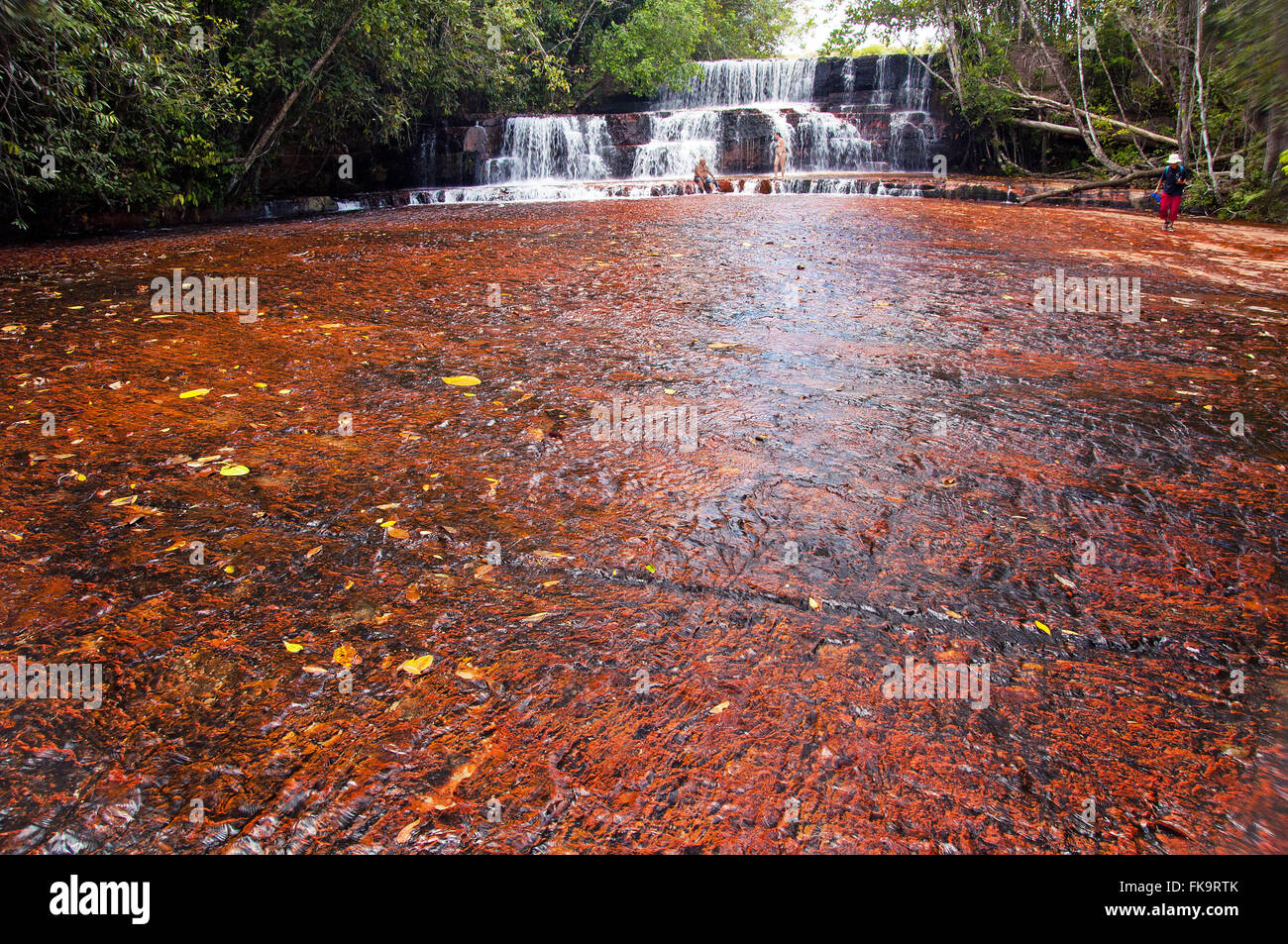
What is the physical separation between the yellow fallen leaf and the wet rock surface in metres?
0.01

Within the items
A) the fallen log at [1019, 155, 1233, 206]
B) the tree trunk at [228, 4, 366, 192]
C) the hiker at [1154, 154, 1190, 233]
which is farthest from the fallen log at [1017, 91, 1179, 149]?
the tree trunk at [228, 4, 366, 192]

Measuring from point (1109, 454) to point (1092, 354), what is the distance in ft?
5.53

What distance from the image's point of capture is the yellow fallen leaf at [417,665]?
1.90 meters

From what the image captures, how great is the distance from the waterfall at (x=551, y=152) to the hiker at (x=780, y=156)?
4320 mm

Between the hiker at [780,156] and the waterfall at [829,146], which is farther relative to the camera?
the waterfall at [829,146]

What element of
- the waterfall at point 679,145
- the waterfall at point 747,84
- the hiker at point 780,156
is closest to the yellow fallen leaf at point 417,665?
the hiker at point 780,156

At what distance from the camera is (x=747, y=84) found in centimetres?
2378

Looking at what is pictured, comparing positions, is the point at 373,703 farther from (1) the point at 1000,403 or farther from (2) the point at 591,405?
(1) the point at 1000,403

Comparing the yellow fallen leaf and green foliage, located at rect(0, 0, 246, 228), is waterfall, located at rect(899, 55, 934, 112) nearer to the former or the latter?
green foliage, located at rect(0, 0, 246, 228)

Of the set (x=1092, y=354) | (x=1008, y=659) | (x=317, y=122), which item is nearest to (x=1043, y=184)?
(x=1092, y=354)

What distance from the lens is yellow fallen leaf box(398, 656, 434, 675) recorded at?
190 centimetres

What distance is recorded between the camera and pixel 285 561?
2.37 meters

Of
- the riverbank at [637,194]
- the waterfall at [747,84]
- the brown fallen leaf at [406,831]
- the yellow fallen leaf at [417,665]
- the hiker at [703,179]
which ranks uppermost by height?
the waterfall at [747,84]

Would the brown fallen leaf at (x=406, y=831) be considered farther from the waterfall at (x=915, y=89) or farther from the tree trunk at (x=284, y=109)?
the waterfall at (x=915, y=89)
